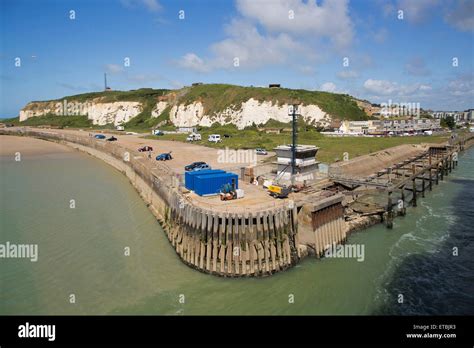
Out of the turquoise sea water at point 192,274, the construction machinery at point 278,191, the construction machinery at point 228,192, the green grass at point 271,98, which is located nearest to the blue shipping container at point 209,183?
the construction machinery at point 228,192

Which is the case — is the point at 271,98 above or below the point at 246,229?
above

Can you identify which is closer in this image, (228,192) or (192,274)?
(192,274)

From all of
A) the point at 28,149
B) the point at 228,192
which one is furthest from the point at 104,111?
the point at 228,192

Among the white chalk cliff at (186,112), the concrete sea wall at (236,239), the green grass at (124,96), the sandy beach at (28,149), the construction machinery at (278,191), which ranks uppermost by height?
the green grass at (124,96)

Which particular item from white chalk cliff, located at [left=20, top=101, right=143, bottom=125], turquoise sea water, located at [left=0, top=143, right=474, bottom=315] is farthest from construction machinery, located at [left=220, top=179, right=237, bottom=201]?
white chalk cliff, located at [left=20, top=101, right=143, bottom=125]

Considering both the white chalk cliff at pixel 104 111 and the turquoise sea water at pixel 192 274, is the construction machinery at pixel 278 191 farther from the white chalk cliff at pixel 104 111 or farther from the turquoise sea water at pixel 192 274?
the white chalk cliff at pixel 104 111

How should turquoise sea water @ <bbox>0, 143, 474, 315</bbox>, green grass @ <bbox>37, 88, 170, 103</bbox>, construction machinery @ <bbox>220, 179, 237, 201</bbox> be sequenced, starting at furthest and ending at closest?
green grass @ <bbox>37, 88, 170, 103</bbox> < construction machinery @ <bbox>220, 179, 237, 201</bbox> < turquoise sea water @ <bbox>0, 143, 474, 315</bbox>

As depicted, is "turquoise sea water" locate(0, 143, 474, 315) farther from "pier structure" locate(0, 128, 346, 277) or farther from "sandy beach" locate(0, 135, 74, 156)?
"sandy beach" locate(0, 135, 74, 156)

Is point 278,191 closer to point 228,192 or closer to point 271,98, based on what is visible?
point 228,192

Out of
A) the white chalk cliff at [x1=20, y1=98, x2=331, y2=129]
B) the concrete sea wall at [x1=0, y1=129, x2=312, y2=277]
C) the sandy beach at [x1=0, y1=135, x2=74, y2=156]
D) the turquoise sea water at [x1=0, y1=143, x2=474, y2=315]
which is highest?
the white chalk cliff at [x1=20, y1=98, x2=331, y2=129]

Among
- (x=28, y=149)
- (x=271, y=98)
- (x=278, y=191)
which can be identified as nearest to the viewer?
(x=278, y=191)

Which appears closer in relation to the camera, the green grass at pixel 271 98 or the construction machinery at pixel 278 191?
the construction machinery at pixel 278 191
